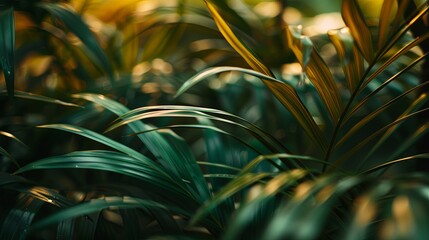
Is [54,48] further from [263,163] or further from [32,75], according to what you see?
[263,163]

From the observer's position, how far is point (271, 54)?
1.18 metres

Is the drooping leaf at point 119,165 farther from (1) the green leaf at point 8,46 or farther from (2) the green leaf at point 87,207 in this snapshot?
(1) the green leaf at point 8,46

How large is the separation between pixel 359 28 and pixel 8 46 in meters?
0.45

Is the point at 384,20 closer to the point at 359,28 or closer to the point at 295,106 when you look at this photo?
the point at 359,28

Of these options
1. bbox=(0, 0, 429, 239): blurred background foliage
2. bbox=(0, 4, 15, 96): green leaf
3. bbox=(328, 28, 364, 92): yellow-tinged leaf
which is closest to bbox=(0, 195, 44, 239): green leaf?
bbox=(0, 0, 429, 239): blurred background foliage

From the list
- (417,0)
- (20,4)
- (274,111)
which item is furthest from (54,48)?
(417,0)

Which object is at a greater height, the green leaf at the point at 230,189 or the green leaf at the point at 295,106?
the green leaf at the point at 295,106

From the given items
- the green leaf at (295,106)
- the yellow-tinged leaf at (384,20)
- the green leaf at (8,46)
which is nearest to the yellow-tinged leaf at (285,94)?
the green leaf at (295,106)

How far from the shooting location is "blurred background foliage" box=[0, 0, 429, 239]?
522 mm

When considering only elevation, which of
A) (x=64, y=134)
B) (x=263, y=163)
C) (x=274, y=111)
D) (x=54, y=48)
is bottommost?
(x=263, y=163)

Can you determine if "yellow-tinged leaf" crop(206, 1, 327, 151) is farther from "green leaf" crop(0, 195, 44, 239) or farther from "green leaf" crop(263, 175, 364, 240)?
"green leaf" crop(0, 195, 44, 239)

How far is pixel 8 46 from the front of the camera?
0.76 meters

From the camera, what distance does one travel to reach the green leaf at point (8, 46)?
72 centimetres

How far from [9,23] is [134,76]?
30 centimetres
